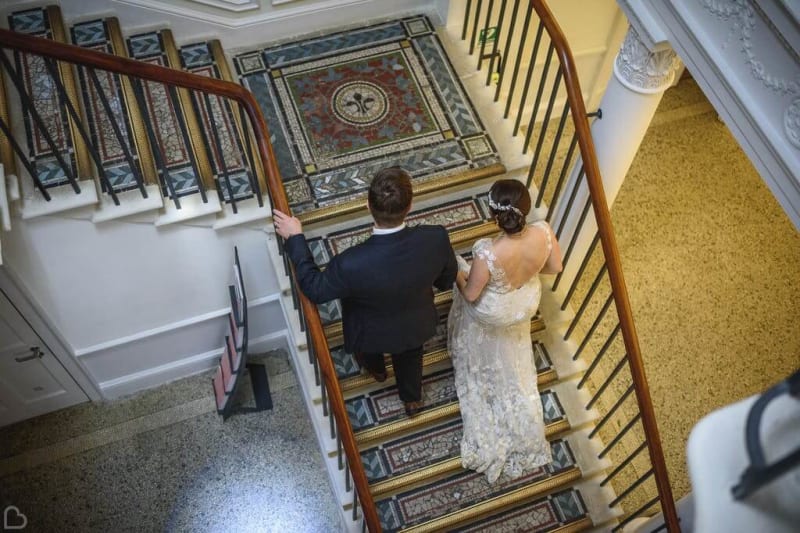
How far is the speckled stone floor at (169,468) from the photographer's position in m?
4.22

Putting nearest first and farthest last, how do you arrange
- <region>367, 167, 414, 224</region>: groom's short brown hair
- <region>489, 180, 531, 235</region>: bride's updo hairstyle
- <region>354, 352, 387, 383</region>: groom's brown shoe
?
1. <region>367, 167, 414, 224</region>: groom's short brown hair
2. <region>489, 180, 531, 235</region>: bride's updo hairstyle
3. <region>354, 352, 387, 383</region>: groom's brown shoe

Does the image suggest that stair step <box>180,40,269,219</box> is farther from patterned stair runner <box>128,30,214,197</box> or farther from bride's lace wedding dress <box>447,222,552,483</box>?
bride's lace wedding dress <box>447,222,552,483</box>

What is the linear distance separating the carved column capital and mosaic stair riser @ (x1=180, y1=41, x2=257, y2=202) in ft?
5.83

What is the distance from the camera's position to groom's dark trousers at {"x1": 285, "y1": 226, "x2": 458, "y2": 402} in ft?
8.79

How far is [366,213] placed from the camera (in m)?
3.93

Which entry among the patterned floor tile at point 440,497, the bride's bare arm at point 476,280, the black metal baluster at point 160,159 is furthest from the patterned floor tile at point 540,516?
the black metal baluster at point 160,159

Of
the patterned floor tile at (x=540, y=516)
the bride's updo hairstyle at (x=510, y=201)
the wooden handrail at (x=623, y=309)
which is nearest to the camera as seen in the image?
the bride's updo hairstyle at (x=510, y=201)

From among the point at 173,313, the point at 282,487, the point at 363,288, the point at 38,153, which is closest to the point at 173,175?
the point at 38,153

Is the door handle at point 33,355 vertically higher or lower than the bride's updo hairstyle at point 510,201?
lower

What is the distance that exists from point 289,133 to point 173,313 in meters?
1.29

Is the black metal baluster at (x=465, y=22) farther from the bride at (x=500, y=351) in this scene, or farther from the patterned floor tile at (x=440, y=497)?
the patterned floor tile at (x=440, y=497)

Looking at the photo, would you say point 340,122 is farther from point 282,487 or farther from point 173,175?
point 282,487

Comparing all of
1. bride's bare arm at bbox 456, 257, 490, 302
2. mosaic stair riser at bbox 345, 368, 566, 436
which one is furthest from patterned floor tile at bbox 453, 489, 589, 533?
bride's bare arm at bbox 456, 257, 490, 302

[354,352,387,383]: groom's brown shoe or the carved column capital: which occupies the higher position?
the carved column capital
